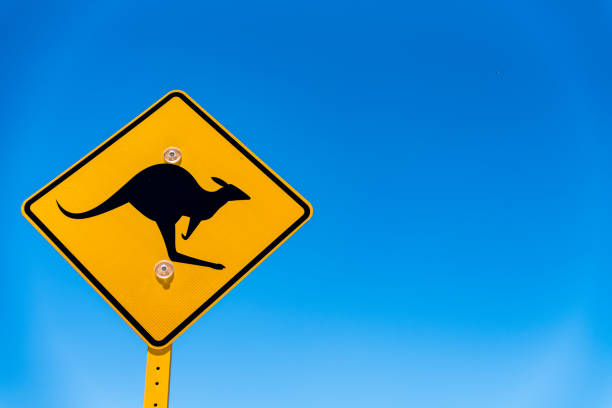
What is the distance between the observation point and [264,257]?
4.31ft

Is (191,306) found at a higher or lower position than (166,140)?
lower

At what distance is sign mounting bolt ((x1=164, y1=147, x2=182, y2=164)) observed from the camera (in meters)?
1.32

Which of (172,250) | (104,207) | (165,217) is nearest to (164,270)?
(172,250)

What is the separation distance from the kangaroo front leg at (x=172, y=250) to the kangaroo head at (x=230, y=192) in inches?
7.7

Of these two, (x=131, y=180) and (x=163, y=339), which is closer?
(x=163, y=339)

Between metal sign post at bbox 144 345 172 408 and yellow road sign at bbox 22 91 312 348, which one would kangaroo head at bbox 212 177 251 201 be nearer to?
yellow road sign at bbox 22 91 312 348

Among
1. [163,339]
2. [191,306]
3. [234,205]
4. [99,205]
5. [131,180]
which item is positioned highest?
[234,205]

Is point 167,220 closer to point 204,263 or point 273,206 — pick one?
point 204,263

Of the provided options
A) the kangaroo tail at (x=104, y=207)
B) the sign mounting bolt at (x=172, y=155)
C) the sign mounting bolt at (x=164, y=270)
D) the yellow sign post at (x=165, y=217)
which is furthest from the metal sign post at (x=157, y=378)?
the sign mounting bolt at (x=172, y=155)

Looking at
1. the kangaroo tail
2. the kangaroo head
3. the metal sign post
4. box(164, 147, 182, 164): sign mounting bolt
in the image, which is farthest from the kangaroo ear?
the metal sign post

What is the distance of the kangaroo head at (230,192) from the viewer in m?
1.34

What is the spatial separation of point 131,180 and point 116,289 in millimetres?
349

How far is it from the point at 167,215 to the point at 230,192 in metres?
0.21

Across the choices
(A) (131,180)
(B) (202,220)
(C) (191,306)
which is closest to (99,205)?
(A) (131,180)
